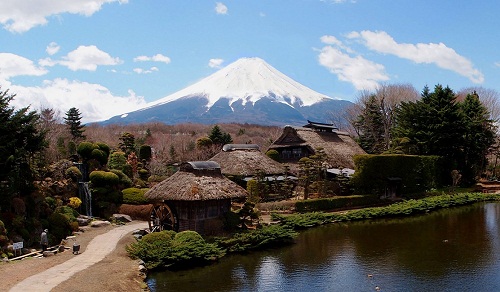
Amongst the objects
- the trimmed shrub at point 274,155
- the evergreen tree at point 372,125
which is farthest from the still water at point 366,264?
the evergreen tree at point 372,125

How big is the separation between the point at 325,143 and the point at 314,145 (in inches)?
63.5

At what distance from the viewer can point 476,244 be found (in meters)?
21.9

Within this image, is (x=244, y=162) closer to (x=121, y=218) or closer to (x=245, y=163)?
(x=245, y=163)

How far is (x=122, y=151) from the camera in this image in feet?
135

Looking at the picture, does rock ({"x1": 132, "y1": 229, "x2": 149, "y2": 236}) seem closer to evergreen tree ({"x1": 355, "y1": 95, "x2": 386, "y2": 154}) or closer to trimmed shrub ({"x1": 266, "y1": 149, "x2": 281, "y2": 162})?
trimmed shrub ({"x1": 266, "y1": 149, "x2": 281, "y2": 162})

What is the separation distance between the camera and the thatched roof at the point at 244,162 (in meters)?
36.8

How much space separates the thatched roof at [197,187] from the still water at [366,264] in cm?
389

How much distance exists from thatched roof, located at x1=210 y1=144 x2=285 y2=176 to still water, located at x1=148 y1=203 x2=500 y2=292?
11026mm

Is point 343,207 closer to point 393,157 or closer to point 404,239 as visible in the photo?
point 393,157

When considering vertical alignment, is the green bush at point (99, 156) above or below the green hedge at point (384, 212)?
above

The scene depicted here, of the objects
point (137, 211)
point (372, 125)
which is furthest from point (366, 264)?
point (372, 125)

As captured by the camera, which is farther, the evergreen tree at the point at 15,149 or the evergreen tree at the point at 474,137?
the evergreen tree at the point at 474,137

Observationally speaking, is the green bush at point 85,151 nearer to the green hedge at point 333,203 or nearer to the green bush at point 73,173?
the green bush at point 73,173

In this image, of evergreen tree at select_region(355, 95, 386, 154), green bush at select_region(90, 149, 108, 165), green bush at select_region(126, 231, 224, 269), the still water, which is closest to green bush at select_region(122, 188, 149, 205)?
green bush at select_region(90, 149, 108, 165)
